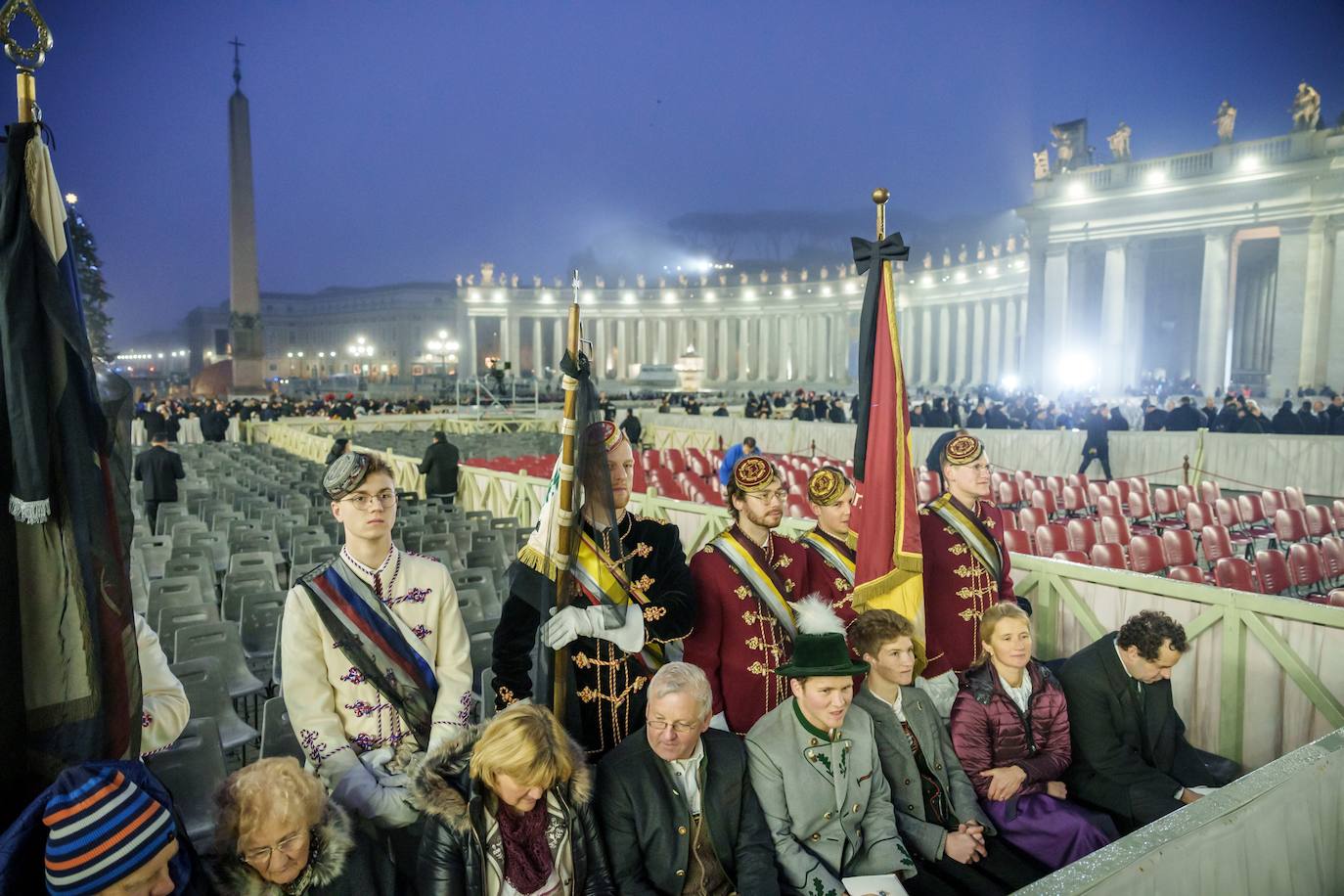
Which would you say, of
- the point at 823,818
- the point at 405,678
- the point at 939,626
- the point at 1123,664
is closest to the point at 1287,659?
the point at 1123,664

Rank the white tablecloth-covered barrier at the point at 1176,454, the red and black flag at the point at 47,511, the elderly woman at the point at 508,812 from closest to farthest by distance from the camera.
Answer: the red and black flag at the point at 47,511 → the elderly woman at the point at 508,812 → the white tablecloth-covered barrier at the point at 1176,454

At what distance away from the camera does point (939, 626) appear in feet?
13.9

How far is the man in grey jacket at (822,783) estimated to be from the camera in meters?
2.83

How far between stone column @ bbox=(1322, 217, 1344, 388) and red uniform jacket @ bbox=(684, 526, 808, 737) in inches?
1227

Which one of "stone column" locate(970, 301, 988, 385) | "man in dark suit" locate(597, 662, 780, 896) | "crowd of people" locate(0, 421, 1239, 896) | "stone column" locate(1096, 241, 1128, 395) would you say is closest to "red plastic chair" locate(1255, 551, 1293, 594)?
"crowd of people" locate(0, 421, 1239, 896)

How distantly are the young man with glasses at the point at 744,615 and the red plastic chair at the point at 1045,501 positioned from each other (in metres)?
8.49

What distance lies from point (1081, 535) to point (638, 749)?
6764 mm

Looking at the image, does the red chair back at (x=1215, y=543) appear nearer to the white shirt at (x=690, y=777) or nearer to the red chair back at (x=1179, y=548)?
the red chair back at (x=1179, y=548)

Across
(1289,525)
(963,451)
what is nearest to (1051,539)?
(1289,525)

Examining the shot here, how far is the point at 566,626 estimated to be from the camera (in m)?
2.90

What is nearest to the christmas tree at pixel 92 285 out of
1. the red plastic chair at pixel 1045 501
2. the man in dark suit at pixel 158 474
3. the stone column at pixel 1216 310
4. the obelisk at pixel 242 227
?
the obelisk at pixel 242 227

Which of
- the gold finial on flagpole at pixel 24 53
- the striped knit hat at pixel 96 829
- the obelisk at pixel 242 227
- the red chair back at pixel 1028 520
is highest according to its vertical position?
the obelisk at pixel 242 227

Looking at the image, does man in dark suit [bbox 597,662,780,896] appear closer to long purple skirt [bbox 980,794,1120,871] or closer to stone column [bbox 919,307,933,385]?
long purple skirt [bbox 980,794,1120,871]

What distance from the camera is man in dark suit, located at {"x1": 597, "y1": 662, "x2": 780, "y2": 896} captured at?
2.65 metres
